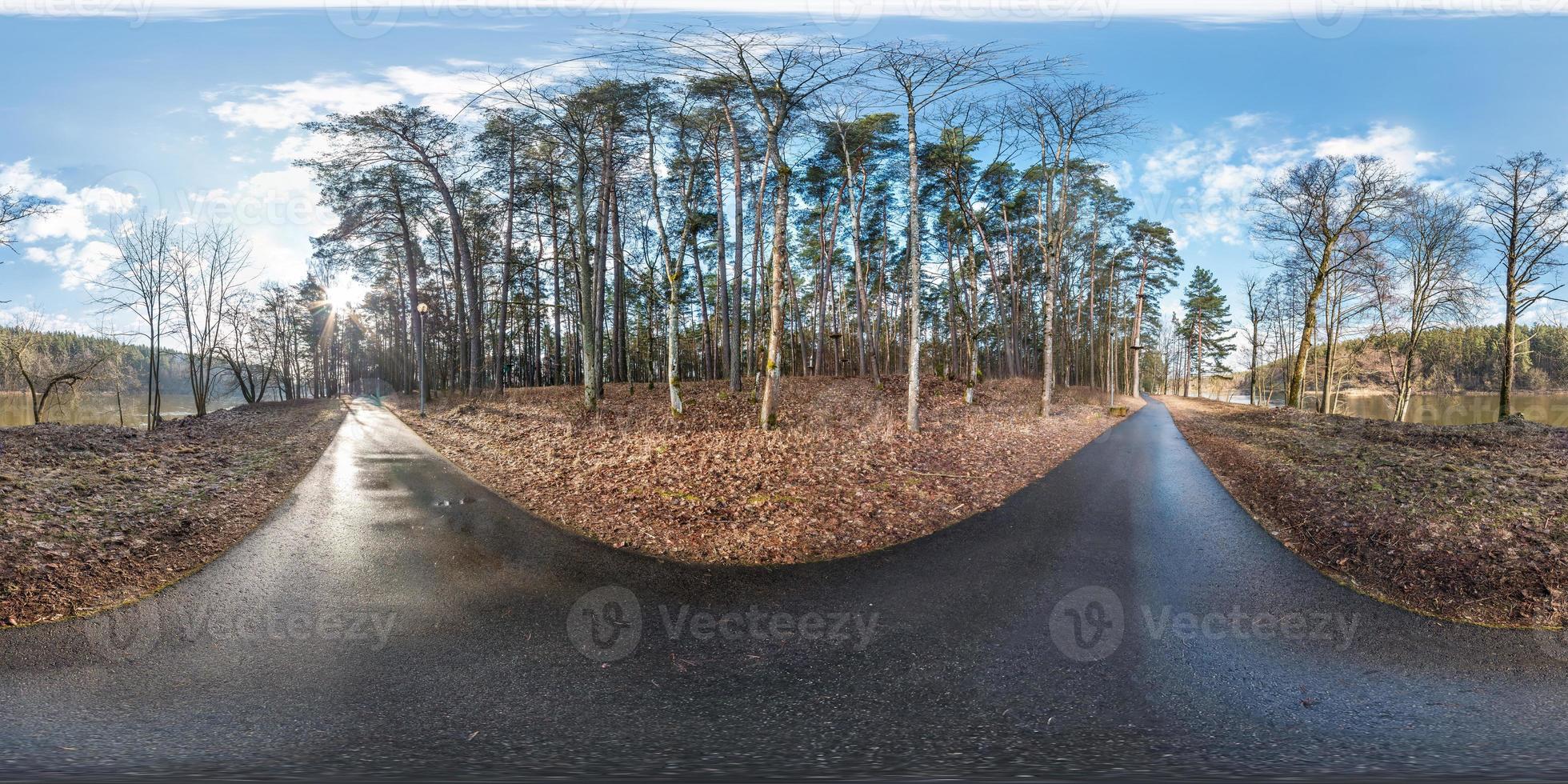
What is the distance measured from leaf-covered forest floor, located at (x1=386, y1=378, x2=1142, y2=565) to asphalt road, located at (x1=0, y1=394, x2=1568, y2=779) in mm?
815

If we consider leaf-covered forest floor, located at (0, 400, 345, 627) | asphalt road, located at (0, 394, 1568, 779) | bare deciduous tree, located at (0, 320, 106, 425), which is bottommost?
asphalt road, located at (0, 394, 1568, 779)

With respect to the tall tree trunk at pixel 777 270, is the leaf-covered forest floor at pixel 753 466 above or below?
below

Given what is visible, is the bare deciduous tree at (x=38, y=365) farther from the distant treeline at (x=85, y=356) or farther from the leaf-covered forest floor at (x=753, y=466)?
the leaf-covered forest floor at (x=753, y=466)

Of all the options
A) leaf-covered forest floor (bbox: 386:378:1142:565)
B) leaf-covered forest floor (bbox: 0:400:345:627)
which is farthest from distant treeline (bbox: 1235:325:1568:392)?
leaf-covered forest floor (bbox: 0:400:345:627)

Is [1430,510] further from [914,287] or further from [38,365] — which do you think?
[38,365]

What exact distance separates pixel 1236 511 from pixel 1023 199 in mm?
24705

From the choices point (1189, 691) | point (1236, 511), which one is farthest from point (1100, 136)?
point (1189, 691)

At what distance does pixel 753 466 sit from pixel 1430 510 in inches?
386

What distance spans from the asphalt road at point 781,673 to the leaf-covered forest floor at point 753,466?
815mm

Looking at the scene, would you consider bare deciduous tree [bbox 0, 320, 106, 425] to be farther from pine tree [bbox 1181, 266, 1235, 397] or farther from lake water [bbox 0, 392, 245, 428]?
pine tree [bbox 1181, 266, 1235, 397]

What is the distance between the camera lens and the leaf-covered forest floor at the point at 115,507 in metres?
5.96

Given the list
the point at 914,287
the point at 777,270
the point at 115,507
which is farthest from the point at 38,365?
the point at 914,287

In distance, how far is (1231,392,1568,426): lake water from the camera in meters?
33.5

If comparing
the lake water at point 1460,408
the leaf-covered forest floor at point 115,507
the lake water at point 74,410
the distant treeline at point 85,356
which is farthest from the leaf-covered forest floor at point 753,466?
the lake water at point 1460,408
